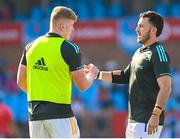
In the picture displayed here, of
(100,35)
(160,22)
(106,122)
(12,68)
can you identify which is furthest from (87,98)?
(160,22)

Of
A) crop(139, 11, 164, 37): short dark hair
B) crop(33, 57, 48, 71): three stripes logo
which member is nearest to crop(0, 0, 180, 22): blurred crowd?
crop(139, 11, 164, 37): short dark hair

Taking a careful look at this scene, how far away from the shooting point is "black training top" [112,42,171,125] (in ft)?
22.7

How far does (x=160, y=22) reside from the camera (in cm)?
711

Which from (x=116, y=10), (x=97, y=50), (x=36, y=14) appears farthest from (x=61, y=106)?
(x=36, y=14)

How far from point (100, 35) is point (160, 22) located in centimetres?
1165

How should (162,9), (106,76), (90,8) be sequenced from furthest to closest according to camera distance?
(90,8) < (162,9) < (106,76)

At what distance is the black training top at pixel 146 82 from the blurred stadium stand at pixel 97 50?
7.71 m

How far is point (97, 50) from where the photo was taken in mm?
19297

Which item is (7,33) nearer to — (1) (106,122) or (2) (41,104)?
(1) (106,122)

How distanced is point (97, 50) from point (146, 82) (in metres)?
12.3

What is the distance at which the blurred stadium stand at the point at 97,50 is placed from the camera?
1641 cm

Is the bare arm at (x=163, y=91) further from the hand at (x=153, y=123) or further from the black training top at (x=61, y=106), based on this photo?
the black training top at (x=61, y=106)

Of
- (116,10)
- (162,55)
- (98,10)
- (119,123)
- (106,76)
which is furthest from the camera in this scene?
(98,10)

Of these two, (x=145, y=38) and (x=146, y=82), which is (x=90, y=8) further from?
(x=146, y=82)
